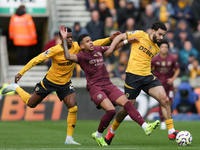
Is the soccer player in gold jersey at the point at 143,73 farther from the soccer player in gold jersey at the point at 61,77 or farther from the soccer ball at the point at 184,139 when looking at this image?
the soccer ball at the point at 184,139

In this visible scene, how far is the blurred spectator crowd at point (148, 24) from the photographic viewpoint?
15.8 meters

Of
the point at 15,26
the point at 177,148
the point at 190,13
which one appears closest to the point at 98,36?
the point at 15,26

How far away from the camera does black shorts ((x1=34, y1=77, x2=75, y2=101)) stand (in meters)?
8.78

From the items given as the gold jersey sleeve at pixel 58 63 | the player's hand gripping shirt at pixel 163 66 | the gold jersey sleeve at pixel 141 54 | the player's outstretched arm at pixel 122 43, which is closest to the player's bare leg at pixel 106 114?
the player's outstretched arm at pixel 122 43

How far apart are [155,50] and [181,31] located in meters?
8.34

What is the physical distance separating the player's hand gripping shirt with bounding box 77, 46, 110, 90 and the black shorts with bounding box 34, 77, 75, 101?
75 cm

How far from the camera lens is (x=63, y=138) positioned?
9555 millimetres

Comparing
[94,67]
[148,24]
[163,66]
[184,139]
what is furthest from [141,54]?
[148,24]

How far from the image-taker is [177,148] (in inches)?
288

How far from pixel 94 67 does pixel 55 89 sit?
1.18 meters

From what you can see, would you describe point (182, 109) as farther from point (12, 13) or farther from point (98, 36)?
point (12, 13)

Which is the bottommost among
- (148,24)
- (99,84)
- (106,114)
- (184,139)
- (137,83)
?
(184,139)

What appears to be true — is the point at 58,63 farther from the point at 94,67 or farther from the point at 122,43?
the point at 122,43

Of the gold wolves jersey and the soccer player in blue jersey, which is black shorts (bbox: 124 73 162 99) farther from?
the gold wolves jersey
